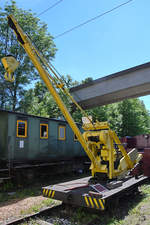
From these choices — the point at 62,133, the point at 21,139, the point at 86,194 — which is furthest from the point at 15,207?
the point at 62,133

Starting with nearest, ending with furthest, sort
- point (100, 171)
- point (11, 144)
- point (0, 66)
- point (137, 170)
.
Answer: point (100, 171) < point (137, 170) < point (11, 144) < point (0, 66)

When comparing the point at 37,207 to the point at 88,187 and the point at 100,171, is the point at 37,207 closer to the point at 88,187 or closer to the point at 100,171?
the point at 88,187

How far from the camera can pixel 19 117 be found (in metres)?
10.1

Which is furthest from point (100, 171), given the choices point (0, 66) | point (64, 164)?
point (0, 66)

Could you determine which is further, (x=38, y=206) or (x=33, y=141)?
(x=33, y=141)

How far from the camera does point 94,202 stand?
5.14m

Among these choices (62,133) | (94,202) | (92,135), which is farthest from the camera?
(62,133)

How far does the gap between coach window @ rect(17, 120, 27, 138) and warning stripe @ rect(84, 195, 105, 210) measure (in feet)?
18.6

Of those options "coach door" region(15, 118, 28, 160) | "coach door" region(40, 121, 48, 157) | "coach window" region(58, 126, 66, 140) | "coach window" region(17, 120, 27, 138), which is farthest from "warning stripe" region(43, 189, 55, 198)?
"coach window" region(58, 126, 66, 140)

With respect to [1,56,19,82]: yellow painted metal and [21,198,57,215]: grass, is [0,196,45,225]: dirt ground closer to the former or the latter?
[21,198,57,215]: grass

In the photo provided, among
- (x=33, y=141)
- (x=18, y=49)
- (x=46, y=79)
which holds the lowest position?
(x=33, y=141)

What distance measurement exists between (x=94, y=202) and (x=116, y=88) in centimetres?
1731

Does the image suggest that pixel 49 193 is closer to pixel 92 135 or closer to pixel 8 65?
pixel 92 135

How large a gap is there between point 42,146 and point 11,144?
1.98 m
